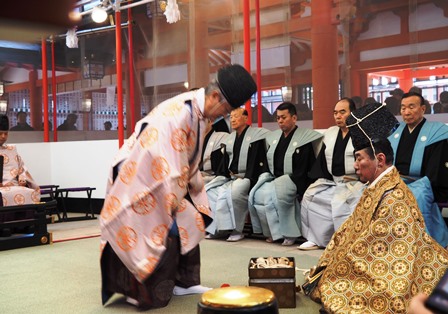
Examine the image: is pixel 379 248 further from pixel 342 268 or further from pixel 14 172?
pixel 14 172

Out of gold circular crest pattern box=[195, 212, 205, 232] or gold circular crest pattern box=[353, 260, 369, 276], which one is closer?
gold circular crest pattern box=[353, 260, 369, 276]

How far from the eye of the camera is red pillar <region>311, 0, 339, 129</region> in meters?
6.12

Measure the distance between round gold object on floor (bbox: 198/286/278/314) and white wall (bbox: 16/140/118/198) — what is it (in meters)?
6.15

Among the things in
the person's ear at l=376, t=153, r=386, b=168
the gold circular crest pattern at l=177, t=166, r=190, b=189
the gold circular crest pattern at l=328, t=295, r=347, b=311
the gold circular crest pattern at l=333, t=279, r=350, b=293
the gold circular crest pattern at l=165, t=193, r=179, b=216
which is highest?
the person's ear at l=376, t=153, r=386, b=168

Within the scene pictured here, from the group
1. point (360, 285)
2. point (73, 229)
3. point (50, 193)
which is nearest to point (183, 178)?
point (360, 285)

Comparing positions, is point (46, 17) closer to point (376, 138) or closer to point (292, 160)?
point (376, 138)

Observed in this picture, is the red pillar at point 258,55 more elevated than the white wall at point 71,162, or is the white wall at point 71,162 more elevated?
the red pillar at point 258,55

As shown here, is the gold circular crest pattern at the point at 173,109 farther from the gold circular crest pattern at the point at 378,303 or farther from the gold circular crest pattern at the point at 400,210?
the gold circular crest pattern at the point at 378,303

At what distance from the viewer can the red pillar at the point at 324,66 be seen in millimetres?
6125

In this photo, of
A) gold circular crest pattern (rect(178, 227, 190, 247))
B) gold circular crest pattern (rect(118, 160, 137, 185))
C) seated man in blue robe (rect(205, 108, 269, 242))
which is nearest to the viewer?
gold circular crest pattern (rect(118, 160, 137, 185))

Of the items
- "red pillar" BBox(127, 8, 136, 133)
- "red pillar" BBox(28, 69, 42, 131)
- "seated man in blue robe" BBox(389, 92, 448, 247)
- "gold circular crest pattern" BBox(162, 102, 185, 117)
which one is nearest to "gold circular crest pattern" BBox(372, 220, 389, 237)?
"gold circular crest pattern" BBox(162, 102, 185, 117)

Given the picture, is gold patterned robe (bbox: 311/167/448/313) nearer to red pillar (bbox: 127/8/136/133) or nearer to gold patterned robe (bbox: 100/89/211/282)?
gold patterned robe (bbox: 100/89/211/282)

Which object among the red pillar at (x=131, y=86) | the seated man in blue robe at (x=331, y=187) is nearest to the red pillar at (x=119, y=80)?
the red pillar at (x=131, y=86)

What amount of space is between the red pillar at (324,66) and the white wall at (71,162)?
10.4ft
